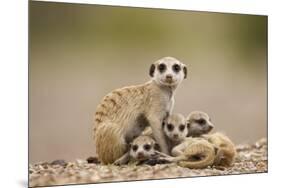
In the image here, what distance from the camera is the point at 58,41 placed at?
2469 mm

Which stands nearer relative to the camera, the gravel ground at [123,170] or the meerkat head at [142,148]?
the gravel ground at [123,170]

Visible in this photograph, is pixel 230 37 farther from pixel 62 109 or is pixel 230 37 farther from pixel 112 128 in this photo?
pixel 62 109

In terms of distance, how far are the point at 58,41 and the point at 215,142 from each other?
1.11 meters

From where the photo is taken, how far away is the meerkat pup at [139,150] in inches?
101

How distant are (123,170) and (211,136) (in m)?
0.58

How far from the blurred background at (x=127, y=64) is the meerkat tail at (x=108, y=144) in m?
0.05

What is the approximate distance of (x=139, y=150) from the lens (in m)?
2.58

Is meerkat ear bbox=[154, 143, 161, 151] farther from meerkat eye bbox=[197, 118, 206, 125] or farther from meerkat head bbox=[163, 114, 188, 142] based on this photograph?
meerkat eye bbox=[197, 118, 206, 125]

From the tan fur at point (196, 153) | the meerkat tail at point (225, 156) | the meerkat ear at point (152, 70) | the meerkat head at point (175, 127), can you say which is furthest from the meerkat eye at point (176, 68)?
the meerkat tail at point (225, 156)

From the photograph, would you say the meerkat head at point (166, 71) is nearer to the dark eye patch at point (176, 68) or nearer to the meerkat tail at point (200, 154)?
the dark eye patch at point (176, 68)

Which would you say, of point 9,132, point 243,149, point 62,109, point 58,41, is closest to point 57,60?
point 58,41

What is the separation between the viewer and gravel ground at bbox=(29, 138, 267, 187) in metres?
2.45

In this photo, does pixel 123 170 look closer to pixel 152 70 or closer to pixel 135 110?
pixel 135 110

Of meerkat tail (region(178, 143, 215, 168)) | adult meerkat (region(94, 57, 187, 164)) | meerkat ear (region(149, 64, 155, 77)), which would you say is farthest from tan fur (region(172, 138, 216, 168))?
meerkat ear (region(149, 64, 155, 77))
